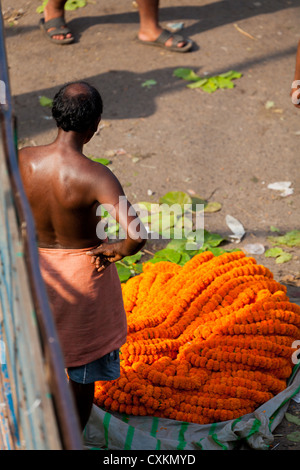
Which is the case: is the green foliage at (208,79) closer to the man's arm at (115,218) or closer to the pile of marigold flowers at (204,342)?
the pile of marigold flowers at (204,342)

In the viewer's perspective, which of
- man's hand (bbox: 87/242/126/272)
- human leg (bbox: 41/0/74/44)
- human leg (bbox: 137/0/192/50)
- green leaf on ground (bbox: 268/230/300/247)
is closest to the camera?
man's hand (bbox: 87/242/126/272)

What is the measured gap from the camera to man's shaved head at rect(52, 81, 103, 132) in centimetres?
216

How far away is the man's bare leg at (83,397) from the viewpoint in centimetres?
245

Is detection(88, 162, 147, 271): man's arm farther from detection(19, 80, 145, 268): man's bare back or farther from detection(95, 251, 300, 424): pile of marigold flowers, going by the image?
detection(95, 251, 300, 424): pile of marigold flowers

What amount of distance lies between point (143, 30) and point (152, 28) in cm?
11

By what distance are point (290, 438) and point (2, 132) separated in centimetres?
212

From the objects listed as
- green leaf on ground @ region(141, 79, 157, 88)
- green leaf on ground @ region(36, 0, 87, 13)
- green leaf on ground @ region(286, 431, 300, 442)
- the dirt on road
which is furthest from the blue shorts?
green leaf on ground @ region(36, 0, 87, 13)

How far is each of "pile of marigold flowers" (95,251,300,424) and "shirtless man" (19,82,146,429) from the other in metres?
0.48

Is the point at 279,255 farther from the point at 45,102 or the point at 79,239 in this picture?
the point at 45,102

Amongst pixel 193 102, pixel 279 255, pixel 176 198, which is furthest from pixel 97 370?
pixel 193 102

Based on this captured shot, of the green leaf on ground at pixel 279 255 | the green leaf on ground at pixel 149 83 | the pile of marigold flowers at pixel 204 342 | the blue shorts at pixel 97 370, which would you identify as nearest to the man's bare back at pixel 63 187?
the blue shorts at pixel 97 370

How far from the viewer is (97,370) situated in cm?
246

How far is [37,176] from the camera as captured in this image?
220 centimetres

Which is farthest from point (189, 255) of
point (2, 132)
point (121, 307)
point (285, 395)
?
point (2, 132)
